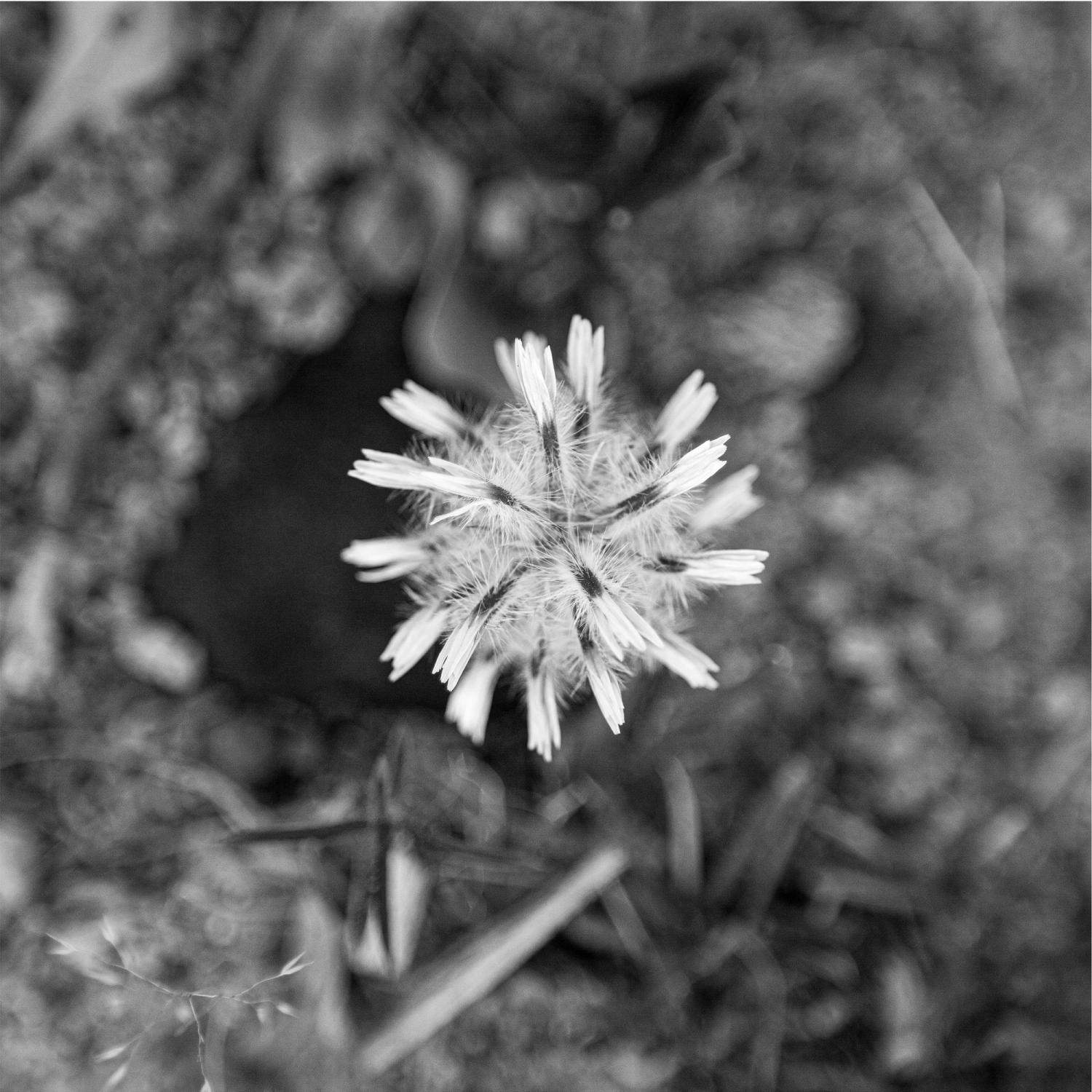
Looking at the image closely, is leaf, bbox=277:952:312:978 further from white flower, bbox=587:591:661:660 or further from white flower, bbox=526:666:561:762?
white flower, bbox=587:591:661:660

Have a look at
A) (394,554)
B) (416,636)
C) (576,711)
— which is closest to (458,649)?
(416,636)

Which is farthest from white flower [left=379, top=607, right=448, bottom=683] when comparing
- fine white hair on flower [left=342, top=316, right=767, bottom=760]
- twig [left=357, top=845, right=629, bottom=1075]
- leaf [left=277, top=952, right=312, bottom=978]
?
twig [left=357, top=845, right=629, bottom=1075]

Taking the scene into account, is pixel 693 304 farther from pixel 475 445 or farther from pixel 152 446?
pixel 152 446

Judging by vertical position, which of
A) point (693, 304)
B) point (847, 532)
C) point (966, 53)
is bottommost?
point (847, 532)

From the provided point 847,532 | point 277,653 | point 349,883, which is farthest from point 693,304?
point 349,883

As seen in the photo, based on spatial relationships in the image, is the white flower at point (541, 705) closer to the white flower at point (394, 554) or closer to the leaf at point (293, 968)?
the white flower at point (394, 554)

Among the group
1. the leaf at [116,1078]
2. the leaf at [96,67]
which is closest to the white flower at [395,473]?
the leaf at [116,1078]
